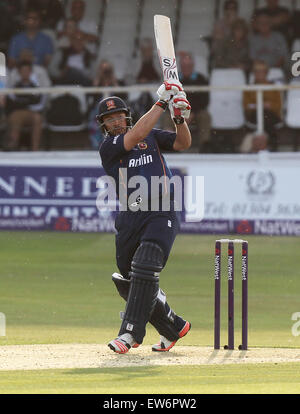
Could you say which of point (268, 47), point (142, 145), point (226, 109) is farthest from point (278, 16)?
point (142, 145)

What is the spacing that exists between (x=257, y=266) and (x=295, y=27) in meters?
6.68

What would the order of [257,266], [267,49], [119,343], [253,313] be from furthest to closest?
1. [267,49]
2. [257,266]
3. [253,313]
4. [119,343]

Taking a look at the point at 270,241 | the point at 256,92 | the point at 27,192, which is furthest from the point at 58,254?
the point at 256,92

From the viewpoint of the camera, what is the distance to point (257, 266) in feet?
46.7

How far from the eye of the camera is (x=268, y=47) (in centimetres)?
1866

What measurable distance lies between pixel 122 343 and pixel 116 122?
1688mm

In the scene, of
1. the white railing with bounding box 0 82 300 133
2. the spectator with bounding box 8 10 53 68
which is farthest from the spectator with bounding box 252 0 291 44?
the spectator with bounding box 8 10 53 68

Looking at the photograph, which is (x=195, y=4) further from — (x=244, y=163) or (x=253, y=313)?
(x=253, y=313)

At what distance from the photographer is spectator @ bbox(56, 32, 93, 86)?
19.0m

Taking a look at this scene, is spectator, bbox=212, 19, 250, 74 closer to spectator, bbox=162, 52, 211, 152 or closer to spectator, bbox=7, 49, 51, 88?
spectator, bbox=162, 52, 211, 152

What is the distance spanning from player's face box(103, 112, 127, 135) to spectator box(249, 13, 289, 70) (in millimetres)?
10291

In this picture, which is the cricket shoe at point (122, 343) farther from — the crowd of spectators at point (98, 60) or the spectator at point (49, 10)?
the spectator at point (49, 10)

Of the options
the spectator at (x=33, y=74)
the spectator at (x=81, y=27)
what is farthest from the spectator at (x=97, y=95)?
the spectator at (x=81, y=27)
